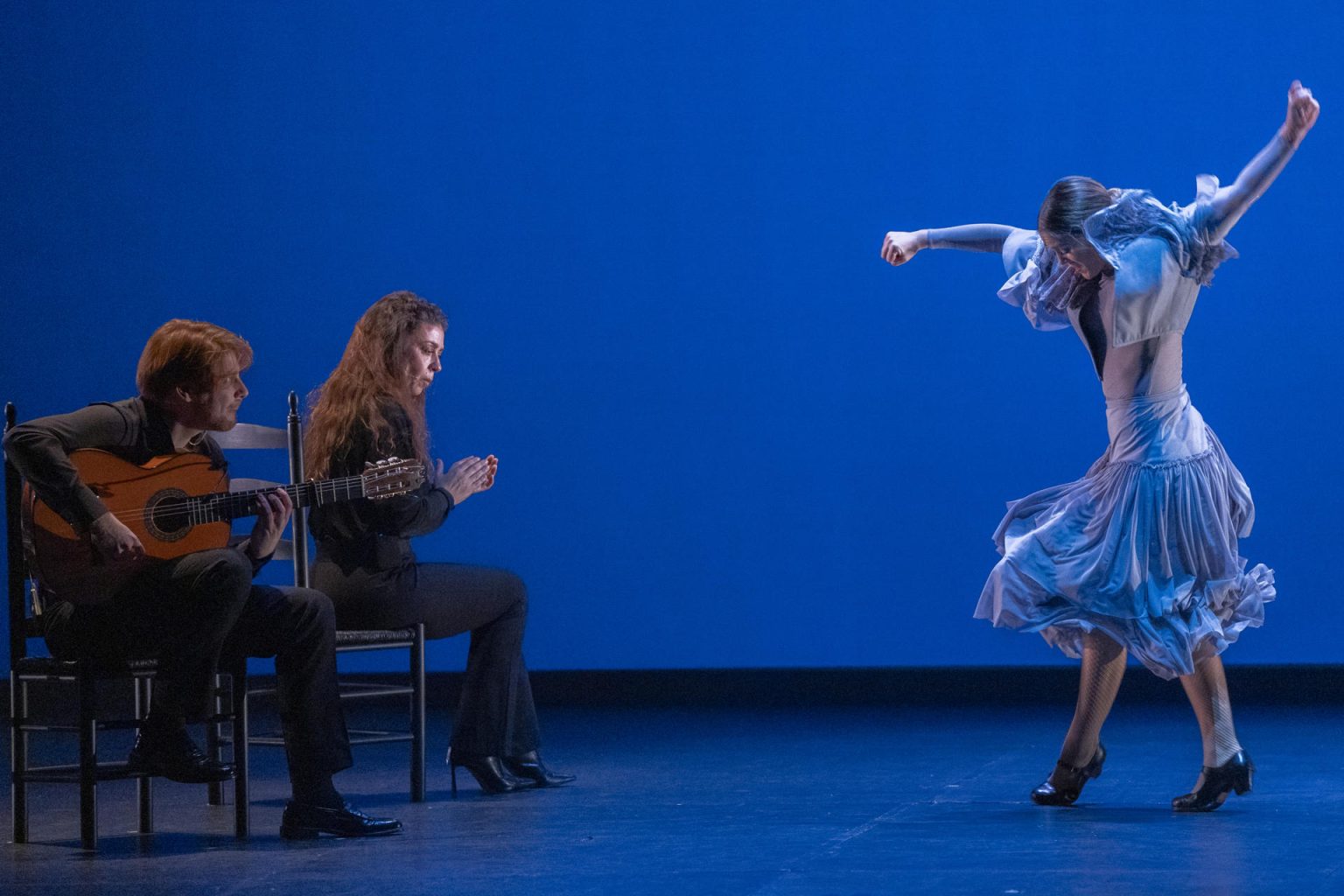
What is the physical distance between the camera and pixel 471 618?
11.5ft

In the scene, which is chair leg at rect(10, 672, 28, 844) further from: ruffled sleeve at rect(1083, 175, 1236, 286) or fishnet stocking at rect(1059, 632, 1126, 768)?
ruffled sleeve at rect(1083, 175, 1236, 286)

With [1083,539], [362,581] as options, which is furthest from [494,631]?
[1083,539]

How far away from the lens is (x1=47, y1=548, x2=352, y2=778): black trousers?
9.16 ft

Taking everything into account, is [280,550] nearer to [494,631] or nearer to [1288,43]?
[494,631]

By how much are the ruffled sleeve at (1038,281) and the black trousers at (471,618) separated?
123 centimetres

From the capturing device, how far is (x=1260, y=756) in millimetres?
3842

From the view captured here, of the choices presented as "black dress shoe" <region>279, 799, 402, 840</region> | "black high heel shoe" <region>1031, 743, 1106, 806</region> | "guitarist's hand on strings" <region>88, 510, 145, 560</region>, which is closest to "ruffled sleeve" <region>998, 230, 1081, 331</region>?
"black high heel shoe" <region>1031, 743, 1106, 806</region>

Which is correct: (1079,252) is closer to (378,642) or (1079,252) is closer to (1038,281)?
(1038,281)

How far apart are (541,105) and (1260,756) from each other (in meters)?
3.08

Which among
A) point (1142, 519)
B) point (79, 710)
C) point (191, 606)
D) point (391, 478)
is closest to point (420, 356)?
point (391, 478)

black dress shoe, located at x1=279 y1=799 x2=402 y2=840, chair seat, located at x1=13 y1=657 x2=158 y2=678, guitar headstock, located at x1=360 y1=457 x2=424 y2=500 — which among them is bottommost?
black dress shoe, located at x1=279 y1=799 x2=402 y2=840

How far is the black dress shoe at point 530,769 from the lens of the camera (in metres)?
3.55

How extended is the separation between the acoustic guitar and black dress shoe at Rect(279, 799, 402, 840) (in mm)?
491

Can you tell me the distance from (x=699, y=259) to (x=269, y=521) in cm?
269
